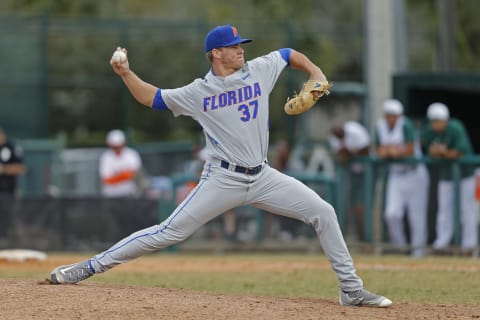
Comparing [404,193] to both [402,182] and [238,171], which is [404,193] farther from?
[238,171]

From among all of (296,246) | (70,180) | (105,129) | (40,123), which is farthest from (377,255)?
(105,129)

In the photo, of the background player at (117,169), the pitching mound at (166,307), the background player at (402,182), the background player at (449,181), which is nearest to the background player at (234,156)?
the pitching mound at (166,307)

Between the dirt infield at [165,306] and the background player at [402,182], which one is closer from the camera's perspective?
the dirt infield at [165,306]

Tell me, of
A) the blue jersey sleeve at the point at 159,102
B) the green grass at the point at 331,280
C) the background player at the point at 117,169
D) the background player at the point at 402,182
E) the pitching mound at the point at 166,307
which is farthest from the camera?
the background player at the point at 117,169

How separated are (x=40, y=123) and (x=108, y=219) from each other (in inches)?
288

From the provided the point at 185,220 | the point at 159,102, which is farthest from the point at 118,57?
the point at 185,220

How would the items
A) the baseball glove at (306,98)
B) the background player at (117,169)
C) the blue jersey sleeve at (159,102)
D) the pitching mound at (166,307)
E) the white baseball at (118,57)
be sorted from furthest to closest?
1. the background player at (117,169)
2. the blue jersey sleeve at (159,102)
3. the white baseball at (118,57)
4. the baseball glove at (306,98)
5. the pitching mound at (166,307)

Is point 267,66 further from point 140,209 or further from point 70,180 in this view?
point 70,180

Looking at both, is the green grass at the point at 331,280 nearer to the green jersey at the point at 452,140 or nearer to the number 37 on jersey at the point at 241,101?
the green jersey at the point at 452,140

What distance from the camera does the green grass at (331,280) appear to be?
9.63m

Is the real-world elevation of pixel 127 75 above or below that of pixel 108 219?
above

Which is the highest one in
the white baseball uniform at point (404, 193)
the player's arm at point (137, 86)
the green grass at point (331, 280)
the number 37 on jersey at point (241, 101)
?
the player's arm at point (137, 86)

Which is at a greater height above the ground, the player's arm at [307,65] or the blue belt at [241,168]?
the player's arm at [307,65]

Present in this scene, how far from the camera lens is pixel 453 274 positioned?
11250 mm
